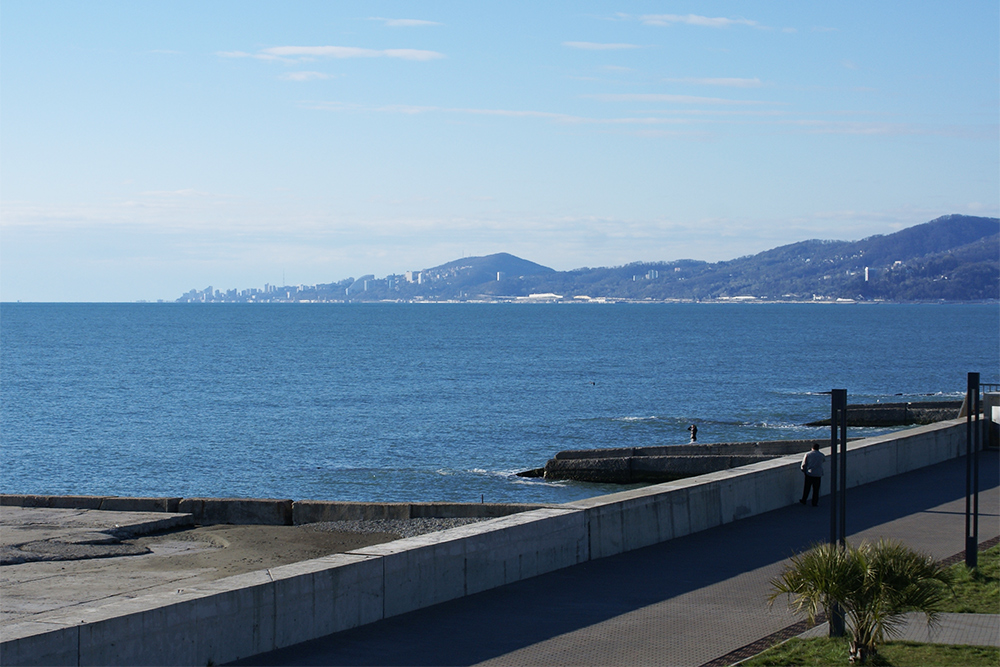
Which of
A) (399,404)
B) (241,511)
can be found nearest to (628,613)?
(241,511)

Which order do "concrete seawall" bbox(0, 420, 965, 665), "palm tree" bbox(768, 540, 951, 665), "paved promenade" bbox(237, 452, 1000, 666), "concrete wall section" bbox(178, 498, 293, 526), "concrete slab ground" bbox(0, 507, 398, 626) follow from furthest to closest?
"concrete wall section" bbox(178, 498, 293, 526)
"concrete slab ground" bbox(0, 507, 398, 626)
"paved promenade" bbox(237, 452, 1000, 666)
"palm tree" bbox(768, 540, 951, 665)
"concrete seawall" bbox(0, 420, 965, 665)

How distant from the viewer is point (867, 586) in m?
7.99

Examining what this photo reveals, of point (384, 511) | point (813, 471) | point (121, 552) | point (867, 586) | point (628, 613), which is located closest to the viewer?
point (867, 586)

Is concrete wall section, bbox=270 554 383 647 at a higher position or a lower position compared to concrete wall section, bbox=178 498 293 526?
higher

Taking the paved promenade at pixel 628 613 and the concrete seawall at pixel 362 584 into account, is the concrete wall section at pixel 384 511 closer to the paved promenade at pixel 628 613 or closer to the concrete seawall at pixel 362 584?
the concrete seawall at pixel 362 584

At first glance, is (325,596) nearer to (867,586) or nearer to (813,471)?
(867,586)

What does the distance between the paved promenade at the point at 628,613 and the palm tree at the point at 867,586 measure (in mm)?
863

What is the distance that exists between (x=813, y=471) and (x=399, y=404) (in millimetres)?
52521

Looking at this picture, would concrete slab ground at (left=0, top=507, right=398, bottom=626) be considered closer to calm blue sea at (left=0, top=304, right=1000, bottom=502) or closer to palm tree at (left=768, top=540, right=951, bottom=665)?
palm tree at (left=768, top=540, right=951, bottom=665)

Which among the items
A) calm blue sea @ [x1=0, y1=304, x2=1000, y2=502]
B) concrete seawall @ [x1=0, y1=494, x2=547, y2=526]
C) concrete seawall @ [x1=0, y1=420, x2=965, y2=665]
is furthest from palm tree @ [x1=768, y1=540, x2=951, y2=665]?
calm blue sea @ [x1=0, y1=304, x2=1000, y2=502]

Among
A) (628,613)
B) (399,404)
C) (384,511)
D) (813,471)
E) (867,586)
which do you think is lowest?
(399,404)

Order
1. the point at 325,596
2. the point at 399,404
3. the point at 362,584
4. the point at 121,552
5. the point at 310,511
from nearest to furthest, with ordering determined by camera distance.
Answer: the point at 325,596, the point at 362,584, the point at 121,552, the point at 310,511, the point at 399,404

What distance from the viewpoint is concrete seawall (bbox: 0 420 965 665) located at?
7113 mm

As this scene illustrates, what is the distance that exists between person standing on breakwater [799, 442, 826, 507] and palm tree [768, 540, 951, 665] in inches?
286
